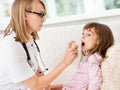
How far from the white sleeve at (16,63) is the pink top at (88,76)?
1.30 ft

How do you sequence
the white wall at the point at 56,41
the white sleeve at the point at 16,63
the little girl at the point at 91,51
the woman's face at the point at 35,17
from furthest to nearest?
the white wall at the point at 56,41 → the little girl at the point at 91,51 → the woman's face at the point at 35,17 → the white sleeve at the point at 16,63

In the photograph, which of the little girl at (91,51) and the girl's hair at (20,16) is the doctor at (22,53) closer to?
the girl's hair at (20,16)

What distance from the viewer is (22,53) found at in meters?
1.47

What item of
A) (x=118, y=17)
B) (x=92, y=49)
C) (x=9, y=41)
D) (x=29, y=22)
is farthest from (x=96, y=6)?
(x=9, y=41)

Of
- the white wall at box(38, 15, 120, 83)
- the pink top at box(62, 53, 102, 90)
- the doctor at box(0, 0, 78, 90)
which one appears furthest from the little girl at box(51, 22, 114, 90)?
A: the white wall at box(38, 15, 120, 83)

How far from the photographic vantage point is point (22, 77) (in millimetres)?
1427

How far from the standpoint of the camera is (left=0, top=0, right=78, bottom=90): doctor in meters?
1.42

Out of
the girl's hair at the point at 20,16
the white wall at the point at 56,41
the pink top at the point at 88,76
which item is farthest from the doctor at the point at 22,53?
the white wall at the point at 56,41

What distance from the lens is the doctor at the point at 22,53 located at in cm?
142

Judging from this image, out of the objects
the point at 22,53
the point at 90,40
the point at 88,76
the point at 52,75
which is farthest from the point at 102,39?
the point at 22,53

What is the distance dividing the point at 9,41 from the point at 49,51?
2.37 ft

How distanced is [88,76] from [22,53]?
1.62 ft

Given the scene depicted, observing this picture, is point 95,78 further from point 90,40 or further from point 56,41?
point 56,41

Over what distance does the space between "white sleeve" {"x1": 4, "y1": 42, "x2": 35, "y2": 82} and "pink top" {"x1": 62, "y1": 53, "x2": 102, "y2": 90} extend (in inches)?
15.5
